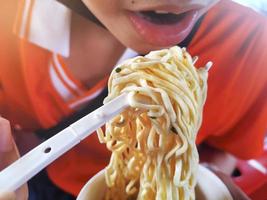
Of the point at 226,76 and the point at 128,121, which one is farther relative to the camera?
the point at 226,76

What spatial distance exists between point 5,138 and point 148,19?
22cm

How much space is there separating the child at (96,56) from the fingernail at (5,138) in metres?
0.11

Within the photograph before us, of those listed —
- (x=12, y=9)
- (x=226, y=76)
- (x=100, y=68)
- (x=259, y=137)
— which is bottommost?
(x=259, y=137)

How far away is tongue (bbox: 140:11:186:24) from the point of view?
492mm

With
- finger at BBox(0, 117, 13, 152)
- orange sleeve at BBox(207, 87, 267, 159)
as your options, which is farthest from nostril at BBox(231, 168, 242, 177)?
finger at BBox(0, 117, 13, 152)

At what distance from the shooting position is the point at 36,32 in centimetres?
53

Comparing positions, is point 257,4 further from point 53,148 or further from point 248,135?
point 53,148

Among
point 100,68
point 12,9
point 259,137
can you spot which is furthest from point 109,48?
point 259,137

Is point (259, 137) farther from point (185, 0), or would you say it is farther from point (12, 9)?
point (12, 9)

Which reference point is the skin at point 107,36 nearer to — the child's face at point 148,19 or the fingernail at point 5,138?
the child's face at point 148,19

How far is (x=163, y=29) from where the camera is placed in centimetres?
51

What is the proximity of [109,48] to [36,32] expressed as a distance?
10cm

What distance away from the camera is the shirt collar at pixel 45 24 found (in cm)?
52

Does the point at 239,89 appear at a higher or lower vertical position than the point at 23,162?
lower
